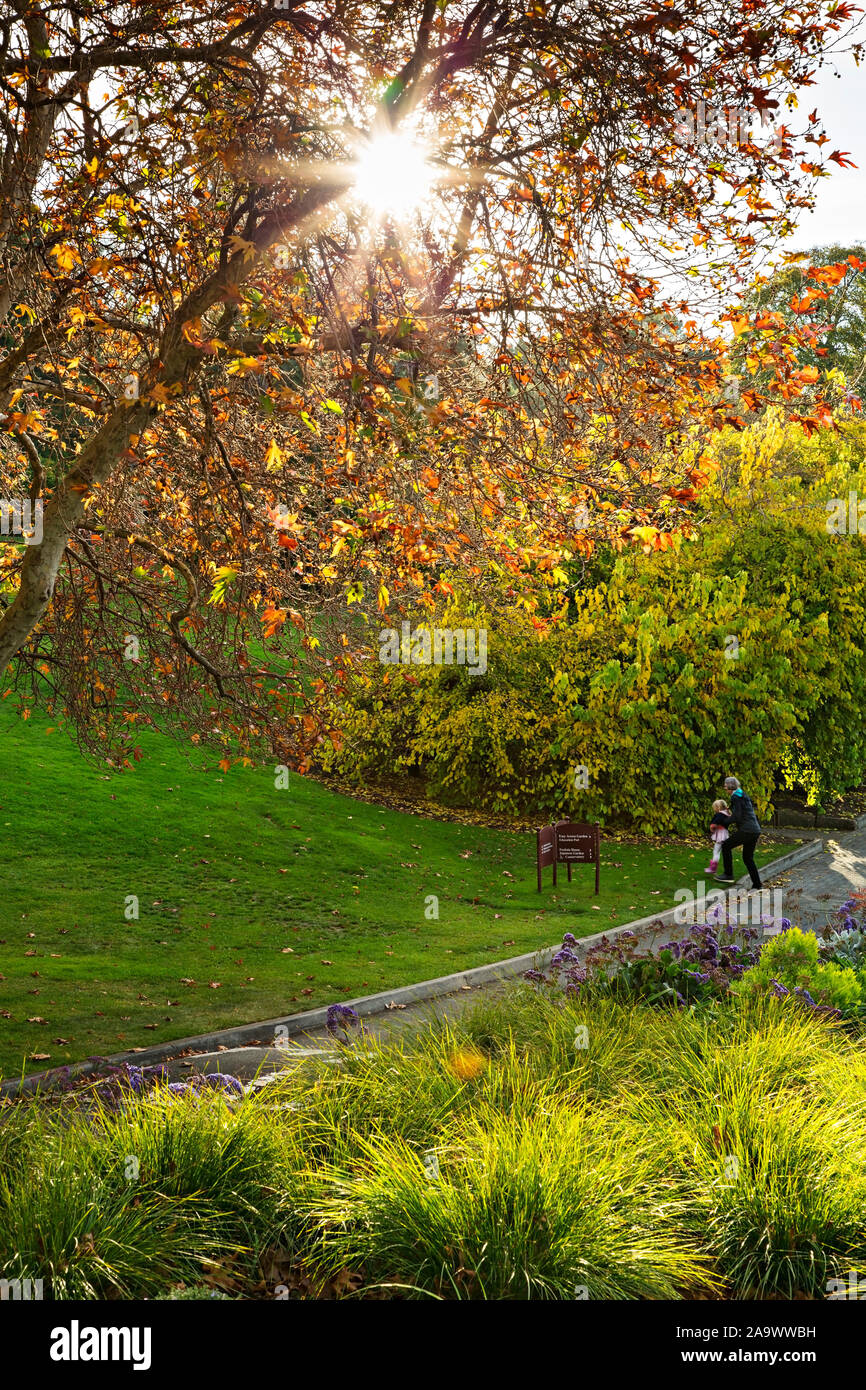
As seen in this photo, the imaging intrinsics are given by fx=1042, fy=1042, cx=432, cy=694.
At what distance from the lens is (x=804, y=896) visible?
51.1 ft

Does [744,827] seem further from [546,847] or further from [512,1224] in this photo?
[512,1224]

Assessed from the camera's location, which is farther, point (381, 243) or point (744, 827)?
point (744, 827)

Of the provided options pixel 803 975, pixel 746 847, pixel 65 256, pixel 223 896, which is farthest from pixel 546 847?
pixel 65 256

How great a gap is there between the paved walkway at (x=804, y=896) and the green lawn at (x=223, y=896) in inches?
32.9

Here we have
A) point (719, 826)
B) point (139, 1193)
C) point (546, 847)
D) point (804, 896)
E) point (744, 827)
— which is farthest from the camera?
point (719, 826)

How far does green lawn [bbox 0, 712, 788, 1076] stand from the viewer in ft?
31.6

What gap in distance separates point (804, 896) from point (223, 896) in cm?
853

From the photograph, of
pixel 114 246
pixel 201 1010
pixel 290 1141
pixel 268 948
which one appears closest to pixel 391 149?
pixel 114 246

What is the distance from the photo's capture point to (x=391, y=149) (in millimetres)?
6023

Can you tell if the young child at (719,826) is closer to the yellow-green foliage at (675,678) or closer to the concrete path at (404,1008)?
the concrete path at (404,1008)

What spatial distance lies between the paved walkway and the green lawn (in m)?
0.84

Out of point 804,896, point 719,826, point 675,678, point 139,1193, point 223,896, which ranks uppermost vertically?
point 675,678

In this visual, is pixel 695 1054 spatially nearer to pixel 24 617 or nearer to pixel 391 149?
pixel 24 617
